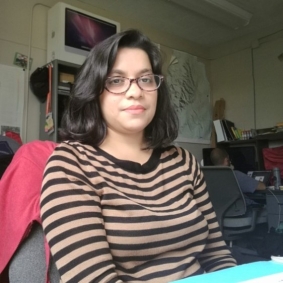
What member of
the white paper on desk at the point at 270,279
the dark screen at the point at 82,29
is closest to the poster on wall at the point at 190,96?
the dark screen at the point at 82,29

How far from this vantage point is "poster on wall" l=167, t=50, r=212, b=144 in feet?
12.8

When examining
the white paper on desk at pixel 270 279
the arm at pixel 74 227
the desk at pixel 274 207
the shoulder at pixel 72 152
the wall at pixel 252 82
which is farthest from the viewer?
the wall at pixel 252 82

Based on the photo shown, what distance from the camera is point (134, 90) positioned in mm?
815

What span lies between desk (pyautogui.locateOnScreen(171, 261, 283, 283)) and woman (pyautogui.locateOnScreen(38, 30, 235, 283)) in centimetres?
21

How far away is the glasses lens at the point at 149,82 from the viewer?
850 millimetres

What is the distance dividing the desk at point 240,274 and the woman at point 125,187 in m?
0.21

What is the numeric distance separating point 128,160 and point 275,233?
6.02 ft

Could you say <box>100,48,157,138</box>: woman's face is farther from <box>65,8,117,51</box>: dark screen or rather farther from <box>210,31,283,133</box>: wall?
<box>210,31,283,133</box>: wall

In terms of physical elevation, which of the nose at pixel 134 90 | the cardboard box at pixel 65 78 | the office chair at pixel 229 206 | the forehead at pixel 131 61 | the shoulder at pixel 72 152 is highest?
the cardboard box at pixel 65 78

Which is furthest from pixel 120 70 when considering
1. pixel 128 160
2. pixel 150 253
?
pixel 150 253

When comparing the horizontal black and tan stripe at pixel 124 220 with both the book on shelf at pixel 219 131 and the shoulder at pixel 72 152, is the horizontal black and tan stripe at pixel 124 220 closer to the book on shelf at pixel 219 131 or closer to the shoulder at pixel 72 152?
the shoulder at pixel 72 152

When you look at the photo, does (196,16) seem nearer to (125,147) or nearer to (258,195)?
(258,195)

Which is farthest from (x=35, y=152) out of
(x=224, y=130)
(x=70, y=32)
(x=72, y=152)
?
(x=224, y=130)

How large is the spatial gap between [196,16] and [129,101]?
10.1 feet
